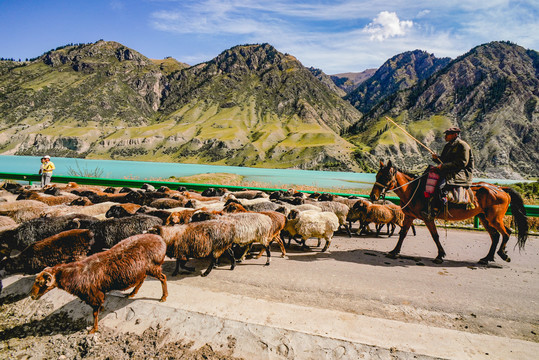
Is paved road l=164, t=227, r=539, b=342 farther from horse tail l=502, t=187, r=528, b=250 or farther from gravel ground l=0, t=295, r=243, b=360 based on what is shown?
gravel ground l=0, t=295, r=243, b=360

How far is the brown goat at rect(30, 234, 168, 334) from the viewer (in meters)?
3.98

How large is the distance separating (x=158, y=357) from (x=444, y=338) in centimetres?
361

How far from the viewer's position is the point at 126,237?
20.8 feet

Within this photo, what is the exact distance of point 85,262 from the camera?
4.29 m

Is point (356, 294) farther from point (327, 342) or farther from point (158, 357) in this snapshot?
point (158, 357)

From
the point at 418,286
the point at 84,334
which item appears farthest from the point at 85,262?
the point at 418,286

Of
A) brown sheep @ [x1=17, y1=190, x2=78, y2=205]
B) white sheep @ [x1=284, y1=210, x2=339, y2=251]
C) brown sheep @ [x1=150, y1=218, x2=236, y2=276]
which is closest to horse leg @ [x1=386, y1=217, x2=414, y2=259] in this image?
white sheep @ [x1=284, y1=210, x2=339, y2=251]

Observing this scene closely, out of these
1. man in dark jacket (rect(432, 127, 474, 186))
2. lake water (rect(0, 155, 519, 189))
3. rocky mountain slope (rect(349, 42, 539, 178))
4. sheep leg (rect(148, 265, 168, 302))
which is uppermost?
rocky mountain slope (rect(349, 42, 539, 178))

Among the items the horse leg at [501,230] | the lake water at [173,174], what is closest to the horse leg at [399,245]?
the horse leg at [501,230]

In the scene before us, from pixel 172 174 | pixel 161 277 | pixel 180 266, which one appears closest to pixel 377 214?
pixel 180 266

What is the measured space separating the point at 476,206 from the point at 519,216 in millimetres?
1286

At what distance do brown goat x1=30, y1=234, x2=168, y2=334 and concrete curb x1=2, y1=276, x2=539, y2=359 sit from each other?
1.19 feet

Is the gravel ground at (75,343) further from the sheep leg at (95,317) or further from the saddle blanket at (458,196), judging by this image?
the saddle blanket at (458,196)

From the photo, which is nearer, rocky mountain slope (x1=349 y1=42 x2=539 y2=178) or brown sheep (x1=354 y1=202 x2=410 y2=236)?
brown sheep (x1=354 y1=202 x2=410 y2=236)
